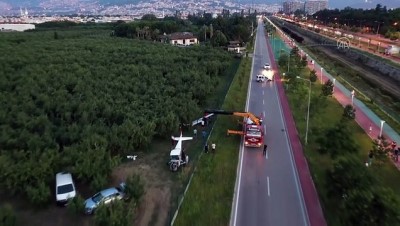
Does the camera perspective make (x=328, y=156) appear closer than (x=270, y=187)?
No

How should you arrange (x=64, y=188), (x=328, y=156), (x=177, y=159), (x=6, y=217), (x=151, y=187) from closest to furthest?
1. (x=6, y=217)
2. (x=64, y=188)
3. (x=151, y=187)
4. (x=177, y=159)
5. (x=328, y=156)

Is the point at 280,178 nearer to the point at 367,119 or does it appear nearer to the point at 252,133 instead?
the point at 252,133

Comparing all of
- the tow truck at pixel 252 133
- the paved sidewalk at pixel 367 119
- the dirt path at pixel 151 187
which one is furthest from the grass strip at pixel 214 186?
the paved sidewalk at pixel 367 119

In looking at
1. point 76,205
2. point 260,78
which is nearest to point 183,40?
point 260,78

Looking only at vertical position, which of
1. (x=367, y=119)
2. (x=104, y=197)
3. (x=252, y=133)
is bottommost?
(x=367, y=119)

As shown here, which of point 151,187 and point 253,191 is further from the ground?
point 253,191

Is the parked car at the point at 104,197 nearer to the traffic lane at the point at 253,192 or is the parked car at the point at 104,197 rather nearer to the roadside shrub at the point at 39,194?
the roadside shrub at the point at 39,194
